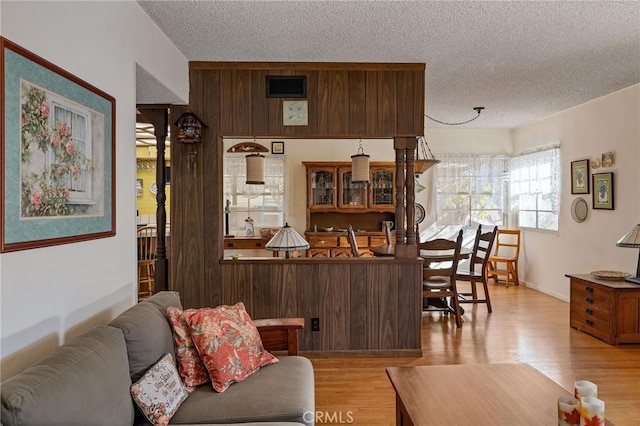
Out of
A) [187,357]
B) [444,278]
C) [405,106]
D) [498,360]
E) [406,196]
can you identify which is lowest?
[498,360]

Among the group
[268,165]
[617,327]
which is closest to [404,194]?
[617,327]

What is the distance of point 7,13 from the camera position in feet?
4.77

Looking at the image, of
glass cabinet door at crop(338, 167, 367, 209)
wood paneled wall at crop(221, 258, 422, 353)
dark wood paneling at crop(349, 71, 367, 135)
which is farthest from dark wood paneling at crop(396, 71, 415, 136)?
glass cabinet door at crop(338, 167, 367, 209)

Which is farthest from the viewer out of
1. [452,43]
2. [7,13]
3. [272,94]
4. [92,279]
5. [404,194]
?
[404,194]

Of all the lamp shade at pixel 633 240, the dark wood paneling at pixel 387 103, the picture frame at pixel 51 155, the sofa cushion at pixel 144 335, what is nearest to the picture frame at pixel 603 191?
the lamp shade at pixel 633 240

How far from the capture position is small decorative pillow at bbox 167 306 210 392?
1977 mm

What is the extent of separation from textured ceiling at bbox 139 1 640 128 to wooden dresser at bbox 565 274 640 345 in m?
1.98

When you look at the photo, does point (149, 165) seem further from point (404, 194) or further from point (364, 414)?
point (364, 414)

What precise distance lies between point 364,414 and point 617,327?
2654 mm

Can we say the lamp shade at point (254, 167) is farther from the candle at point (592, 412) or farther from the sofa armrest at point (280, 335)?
the candle at point (592, 412)

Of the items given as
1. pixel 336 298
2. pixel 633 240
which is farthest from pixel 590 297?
pixel 336 298

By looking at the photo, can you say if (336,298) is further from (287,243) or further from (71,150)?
(71,150)

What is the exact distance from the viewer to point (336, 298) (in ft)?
12.0

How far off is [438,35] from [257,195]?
426 cm
